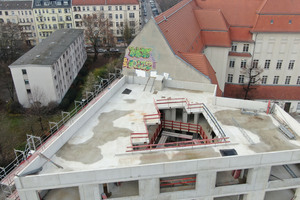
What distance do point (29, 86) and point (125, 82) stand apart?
2612 cm

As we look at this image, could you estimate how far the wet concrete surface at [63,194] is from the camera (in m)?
19.7

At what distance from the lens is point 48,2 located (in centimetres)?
8238

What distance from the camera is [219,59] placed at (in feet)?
162

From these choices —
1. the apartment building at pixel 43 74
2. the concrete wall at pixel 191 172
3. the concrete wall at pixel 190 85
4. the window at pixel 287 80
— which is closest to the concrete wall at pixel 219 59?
the window at pixel 287 80

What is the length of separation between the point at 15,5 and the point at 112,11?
3184 centimetres

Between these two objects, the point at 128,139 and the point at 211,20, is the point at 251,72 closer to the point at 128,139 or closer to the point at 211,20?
the point at 211,20

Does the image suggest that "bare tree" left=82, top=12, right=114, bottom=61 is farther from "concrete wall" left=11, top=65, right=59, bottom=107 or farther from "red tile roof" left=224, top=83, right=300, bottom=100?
"red tile roof" left=224, top=83, right=300, bottom=100

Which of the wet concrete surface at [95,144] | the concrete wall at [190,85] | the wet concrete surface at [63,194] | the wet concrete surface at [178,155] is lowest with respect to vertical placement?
the wet concrete surface at [63,194]

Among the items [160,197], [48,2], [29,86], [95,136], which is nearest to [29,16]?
[48,2]

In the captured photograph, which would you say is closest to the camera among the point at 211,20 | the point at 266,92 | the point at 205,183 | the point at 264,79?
the point at 205,183

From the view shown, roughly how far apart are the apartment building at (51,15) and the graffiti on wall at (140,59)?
188 ft

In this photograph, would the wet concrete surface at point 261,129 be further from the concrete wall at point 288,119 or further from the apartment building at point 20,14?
the apartment building at point 20,14

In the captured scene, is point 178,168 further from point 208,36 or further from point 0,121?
point 0,121

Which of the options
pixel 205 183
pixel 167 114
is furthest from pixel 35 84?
pixel 205 183
